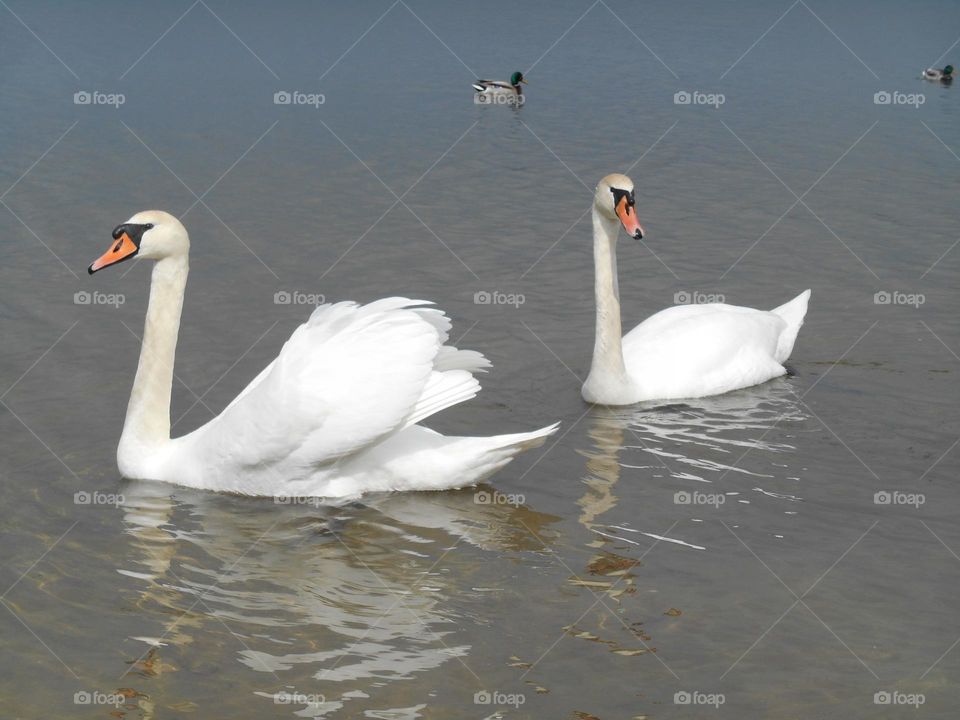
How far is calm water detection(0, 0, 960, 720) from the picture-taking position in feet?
20.7

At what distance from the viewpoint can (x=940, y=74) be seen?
2289 centimetres

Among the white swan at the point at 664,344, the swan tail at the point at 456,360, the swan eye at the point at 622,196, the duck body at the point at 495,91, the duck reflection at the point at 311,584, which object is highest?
the duck body at the point at 495,91

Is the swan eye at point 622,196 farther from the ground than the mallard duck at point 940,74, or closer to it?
closer to it

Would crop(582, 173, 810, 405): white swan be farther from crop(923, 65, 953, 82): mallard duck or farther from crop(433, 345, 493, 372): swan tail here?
crop(923, 65, 953, 82): mallard duck

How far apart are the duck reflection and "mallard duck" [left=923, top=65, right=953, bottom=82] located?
678 inches

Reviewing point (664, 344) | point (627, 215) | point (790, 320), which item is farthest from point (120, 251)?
point (790, 320)

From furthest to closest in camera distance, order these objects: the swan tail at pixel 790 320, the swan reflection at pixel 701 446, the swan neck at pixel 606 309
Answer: the swan tail at pixel 790 320 < the swan neck at pixel 606 309 < the swan reflection at pixel 701 446

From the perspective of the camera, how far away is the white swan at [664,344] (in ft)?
31.8

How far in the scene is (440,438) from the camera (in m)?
8.27

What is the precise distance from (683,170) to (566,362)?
6.49m

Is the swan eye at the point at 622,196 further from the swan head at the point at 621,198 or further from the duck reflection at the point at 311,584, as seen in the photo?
the duck reflection at the point at 311,584

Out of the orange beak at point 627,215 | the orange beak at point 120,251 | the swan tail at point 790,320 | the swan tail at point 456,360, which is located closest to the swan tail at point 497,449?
the swan tail at point 456,360

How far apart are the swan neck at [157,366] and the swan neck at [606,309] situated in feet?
9.72

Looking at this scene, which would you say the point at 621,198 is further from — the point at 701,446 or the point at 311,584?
the point at 311,584
